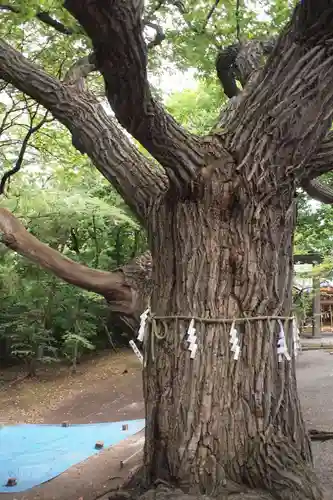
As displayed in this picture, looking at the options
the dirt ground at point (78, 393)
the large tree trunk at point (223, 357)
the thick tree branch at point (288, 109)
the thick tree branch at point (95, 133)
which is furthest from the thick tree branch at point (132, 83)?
the dirt ground at point (78, 393)

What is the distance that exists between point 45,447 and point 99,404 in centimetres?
345

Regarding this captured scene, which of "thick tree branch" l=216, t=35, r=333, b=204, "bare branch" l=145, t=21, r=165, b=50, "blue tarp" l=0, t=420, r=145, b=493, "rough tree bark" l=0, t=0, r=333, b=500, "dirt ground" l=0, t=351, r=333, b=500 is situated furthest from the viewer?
"bare branch" l=145, t=21, r=165, b=50

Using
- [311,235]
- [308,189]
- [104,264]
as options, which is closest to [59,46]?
[308,189]

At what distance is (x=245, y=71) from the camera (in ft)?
16.3

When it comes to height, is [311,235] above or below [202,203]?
above

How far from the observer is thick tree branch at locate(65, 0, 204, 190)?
2.52 meters

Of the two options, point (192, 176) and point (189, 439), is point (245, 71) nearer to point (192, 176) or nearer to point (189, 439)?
point (192, 176)

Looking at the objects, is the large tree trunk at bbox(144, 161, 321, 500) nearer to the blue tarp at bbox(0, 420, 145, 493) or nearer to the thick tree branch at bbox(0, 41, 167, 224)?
the thick tree branch at bbox(0, 41, 167, 224)

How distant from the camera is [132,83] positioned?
2.92m

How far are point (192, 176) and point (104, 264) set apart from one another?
11.5 m

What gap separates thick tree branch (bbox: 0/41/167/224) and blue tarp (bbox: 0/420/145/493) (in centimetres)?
327

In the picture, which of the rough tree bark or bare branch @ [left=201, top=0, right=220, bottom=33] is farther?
bare branch @ [left=201, top=0, right=220, bottom=33]

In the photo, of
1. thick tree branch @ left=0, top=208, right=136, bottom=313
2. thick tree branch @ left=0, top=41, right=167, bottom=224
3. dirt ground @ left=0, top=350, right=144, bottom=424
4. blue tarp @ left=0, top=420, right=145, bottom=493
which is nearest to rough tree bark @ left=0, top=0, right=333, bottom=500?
thick tree branch @ left=0, top=41, right=167, bottom=224

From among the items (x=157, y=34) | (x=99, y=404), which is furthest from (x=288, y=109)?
(x=99, y=404)
